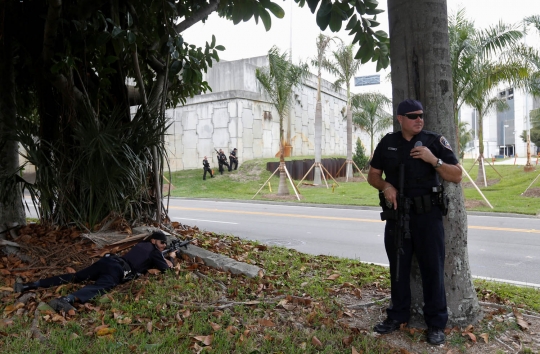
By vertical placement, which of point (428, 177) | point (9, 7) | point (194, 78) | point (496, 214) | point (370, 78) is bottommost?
point (496, 214)

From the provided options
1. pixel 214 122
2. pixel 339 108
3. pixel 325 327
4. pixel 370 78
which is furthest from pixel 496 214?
pixel 339 108

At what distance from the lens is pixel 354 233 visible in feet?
34.3

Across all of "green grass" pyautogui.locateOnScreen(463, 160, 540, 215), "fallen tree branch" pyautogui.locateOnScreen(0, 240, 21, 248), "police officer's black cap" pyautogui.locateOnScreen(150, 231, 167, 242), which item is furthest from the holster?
"green grass" pyautogui.locateOnScreen(463, 160, 540, 215)

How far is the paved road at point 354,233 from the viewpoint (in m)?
7.41

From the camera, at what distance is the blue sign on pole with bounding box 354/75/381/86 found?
28.1m

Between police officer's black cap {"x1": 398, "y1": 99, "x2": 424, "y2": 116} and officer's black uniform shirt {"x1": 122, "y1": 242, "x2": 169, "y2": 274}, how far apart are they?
2848mm

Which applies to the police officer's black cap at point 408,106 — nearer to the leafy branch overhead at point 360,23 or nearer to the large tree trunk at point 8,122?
the leafy branch overhead at point 360,23

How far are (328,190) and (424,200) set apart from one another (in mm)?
18728

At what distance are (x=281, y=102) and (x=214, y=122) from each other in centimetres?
1072

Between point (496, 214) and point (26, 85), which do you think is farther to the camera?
point (496, 214)

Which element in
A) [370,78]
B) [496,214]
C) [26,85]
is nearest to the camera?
[26,85]

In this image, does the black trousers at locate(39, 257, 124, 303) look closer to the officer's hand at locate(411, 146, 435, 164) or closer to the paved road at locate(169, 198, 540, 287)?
the officer's hand at locate(411, 146, 435, 164)

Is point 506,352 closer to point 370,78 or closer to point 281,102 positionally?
point 281,102

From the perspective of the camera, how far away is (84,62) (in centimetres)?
622
